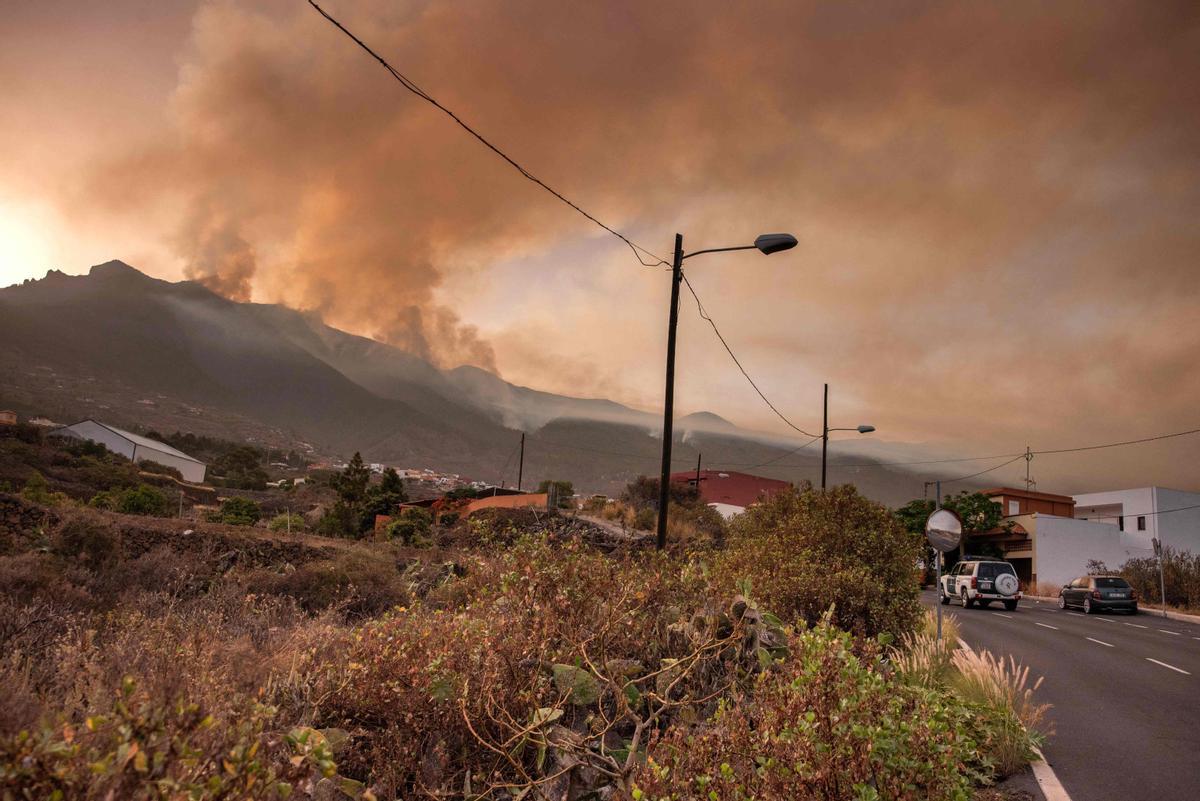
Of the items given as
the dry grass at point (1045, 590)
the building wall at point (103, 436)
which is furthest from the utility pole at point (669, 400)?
the building wall at point (103, 436)

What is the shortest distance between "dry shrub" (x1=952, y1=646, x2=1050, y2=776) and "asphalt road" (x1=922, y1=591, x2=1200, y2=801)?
0.92ft

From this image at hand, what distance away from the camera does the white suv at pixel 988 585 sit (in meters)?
27.9

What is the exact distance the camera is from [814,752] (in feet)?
11.8

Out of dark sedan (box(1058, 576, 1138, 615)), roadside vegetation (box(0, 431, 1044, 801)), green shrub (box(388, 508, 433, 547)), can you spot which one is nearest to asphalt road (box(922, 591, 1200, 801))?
roadside vegetation (box(0, 431, 1044, 801))

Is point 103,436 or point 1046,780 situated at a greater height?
point 103,436

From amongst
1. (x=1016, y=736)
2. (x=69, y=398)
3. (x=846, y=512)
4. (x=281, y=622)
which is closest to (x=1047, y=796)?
(x=1016, y=736)

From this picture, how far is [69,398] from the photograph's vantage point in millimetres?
132750

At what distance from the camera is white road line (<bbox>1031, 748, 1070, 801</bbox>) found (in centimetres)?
587

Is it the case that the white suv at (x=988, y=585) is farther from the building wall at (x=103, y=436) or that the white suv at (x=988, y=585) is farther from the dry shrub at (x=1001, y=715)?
the building wall at (x=103, y=436)

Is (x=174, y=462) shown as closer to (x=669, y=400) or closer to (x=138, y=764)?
(x=669, y=400)

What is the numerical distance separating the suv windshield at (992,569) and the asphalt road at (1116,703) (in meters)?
7.86

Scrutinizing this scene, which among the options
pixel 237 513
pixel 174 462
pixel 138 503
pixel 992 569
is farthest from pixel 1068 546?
pixel 174 462

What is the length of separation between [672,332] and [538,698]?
10024 millimetres

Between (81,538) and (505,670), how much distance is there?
15.2 meters
